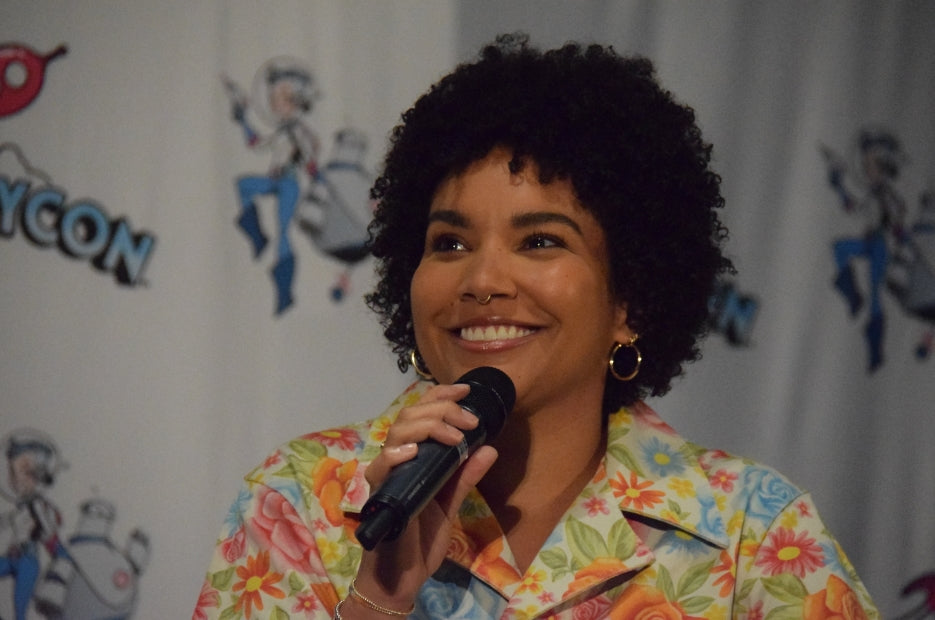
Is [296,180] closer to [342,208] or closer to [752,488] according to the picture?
[342,208]

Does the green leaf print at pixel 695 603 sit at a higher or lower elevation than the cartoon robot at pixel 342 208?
lower

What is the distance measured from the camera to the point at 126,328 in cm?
207

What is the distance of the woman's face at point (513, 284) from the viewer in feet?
4.31

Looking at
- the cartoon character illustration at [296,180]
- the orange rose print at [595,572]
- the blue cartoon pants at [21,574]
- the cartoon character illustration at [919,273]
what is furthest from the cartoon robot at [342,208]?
the cartoon character illustration at [919,273]

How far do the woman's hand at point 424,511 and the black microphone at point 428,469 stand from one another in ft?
0.05

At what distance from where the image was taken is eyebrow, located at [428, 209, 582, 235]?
1.33m

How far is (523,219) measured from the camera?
1.33 metres

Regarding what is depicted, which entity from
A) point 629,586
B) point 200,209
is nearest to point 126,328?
point 200,209

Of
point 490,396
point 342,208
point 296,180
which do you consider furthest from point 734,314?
point 490,396

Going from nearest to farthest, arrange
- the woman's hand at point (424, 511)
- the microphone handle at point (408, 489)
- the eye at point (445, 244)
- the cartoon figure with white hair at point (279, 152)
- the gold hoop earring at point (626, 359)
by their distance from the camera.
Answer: the microphone handle at point (408, 489) → the woman's hand at point (424, 511) → the eye at point (445, 244) → the gold hoop earring at point (626, 359) → the cartoon figure with white hair at point (279, 152)

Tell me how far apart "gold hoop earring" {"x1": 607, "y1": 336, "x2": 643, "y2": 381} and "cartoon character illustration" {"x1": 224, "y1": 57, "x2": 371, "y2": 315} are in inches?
33.7

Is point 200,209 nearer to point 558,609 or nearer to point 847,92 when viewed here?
point 558,609

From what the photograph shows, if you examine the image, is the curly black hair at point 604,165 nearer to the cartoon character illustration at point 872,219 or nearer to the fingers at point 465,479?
the fingers at point 465,479

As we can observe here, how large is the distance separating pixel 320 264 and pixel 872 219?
1.38 m
